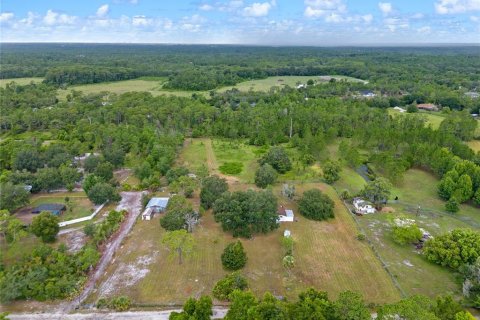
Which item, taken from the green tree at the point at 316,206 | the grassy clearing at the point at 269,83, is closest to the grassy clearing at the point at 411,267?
the green tree at the point at 316,206

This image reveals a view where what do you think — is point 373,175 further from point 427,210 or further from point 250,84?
point 250,84

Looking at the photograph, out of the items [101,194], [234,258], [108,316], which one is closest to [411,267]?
[234,258]

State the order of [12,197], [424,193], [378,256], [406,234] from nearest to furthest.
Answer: [378,256] → [406,234] → [12,197] → [424,193]

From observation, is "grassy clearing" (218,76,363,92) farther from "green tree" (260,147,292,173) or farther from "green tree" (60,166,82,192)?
"green tree" (60,166,82,192)

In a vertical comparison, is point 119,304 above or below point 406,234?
below

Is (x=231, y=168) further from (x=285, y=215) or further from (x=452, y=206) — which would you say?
(x=452, y=206)

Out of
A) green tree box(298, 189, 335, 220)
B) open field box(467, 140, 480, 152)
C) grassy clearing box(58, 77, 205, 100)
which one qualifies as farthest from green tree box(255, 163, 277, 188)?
grassy clearing box(58, 77, 205, 100)

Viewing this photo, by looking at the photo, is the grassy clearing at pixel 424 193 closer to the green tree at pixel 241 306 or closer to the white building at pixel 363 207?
the white building at pixel 363 207
